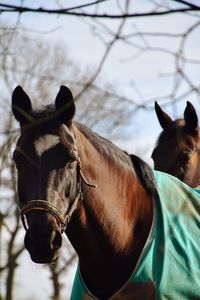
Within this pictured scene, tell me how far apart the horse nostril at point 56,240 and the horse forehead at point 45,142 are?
0.54 metres

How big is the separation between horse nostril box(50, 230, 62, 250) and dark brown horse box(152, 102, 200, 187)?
2.41m

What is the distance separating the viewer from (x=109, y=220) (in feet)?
18.6

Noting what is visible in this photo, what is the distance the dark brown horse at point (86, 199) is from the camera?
5395mm

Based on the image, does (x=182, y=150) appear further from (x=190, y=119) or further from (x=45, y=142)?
(x=45, y=142)

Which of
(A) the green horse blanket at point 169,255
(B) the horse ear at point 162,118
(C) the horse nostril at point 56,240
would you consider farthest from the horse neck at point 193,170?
(C) the horse nostril at point 56,240

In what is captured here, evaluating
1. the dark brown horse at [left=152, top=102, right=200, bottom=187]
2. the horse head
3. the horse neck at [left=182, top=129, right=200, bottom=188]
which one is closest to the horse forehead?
the horse head

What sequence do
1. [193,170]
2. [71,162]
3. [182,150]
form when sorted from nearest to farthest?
[71,162] < [182,150] < [193,170]

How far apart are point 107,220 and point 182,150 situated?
7.67 feet

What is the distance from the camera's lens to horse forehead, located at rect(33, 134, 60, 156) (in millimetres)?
5504

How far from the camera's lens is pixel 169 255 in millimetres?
5648

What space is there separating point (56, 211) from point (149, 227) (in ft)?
2.49

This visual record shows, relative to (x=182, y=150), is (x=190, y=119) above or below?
above

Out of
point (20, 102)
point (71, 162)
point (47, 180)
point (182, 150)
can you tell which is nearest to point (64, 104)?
point (20, 102)

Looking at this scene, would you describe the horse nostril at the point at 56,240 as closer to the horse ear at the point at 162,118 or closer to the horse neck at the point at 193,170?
the horse neck at the point at 193,170
